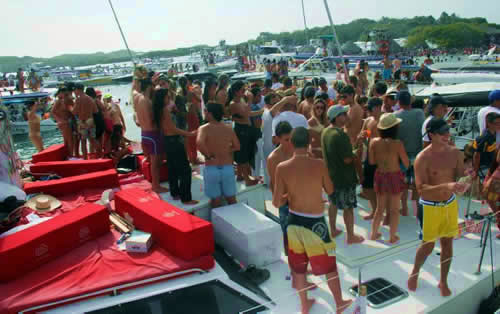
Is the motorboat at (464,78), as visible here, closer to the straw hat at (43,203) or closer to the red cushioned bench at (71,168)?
the red cushioned bench at (71,168)

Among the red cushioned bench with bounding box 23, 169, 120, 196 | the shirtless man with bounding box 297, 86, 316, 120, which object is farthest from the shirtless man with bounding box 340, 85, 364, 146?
the red cushioned bench with bounding box 23, 169, 120, 196

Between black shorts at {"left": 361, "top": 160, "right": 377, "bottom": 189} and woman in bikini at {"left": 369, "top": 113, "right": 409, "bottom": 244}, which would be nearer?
woman in bikini at {"left": 369, "top": 113, "right": 409, "bottom": 244}

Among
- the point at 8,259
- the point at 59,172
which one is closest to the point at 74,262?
the point at 8,259

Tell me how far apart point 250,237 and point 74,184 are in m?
3.22

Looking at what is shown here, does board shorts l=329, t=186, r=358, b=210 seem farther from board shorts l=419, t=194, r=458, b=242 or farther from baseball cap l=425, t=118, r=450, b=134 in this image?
baseball cap l=425, t=118, r=450, b=134

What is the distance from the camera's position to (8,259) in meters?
3.33

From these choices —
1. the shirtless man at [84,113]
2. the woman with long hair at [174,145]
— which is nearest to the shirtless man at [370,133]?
the woman with long hair at [174,145]

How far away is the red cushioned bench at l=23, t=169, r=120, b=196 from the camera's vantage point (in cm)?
554

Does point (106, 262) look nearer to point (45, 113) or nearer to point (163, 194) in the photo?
point (163, 194)

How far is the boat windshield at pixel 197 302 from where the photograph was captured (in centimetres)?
329

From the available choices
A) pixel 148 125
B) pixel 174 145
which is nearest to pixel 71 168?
pixel 148 125

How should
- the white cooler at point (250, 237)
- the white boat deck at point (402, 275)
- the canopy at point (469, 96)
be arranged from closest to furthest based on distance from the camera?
the white boat deck at point (402, 275) → the white cooler at point (250, 237) → the canopy at point (469, 96)

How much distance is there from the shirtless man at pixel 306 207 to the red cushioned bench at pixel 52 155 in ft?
18.8

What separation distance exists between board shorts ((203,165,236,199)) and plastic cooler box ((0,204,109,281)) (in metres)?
1.25
